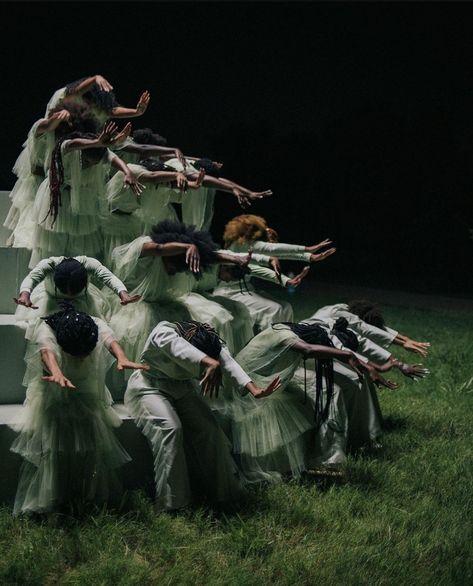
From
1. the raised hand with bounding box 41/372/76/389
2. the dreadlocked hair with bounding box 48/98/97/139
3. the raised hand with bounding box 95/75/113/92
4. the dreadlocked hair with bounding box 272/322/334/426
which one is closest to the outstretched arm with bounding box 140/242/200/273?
the dreadlocked hair with bounding box 272/322/334/426

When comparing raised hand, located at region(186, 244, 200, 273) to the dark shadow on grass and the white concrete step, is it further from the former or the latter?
the dark shadow on grass

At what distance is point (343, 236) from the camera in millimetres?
18469

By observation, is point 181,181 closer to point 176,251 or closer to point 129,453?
point 176,251

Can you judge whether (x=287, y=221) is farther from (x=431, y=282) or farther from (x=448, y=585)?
(x=448, y=585)

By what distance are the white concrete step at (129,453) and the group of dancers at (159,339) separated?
104mm

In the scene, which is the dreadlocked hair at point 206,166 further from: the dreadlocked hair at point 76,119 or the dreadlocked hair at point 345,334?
the dreadlocked hair at point 345,334

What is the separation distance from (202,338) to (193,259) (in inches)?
28.6

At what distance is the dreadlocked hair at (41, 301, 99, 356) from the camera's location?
435cm

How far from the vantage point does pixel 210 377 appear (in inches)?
171

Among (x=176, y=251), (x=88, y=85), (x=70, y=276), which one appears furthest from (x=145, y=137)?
(x=70, y=276)

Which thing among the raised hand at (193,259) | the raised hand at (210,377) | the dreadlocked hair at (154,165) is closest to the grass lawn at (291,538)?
the raised hand at (210,377)

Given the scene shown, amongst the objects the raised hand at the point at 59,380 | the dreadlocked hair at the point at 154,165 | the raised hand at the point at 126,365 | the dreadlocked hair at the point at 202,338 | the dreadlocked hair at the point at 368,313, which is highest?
the dreadlocked hair at the point at 154,165

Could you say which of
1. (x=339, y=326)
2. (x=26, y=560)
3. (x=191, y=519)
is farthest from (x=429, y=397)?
(x=26, y=560)

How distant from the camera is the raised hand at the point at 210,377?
4332 mm
